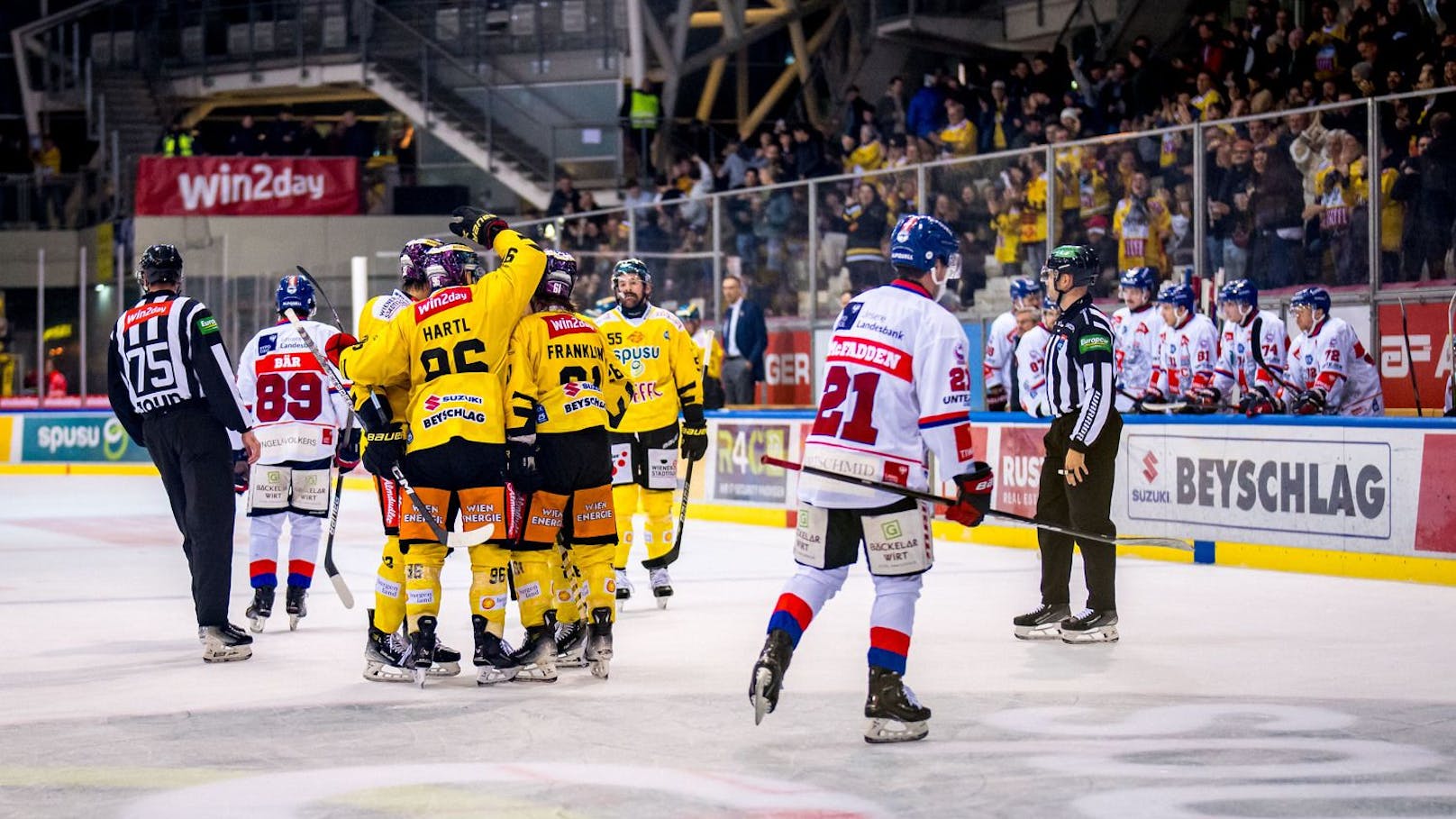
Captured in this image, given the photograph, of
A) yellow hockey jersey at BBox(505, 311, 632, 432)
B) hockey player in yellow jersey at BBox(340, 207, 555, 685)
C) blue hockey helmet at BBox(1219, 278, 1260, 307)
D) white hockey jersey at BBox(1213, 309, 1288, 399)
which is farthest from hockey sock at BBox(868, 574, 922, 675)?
blue hockey helmet at BBox(1219, 278, 1260, 307)

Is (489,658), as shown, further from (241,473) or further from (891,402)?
(891,402)

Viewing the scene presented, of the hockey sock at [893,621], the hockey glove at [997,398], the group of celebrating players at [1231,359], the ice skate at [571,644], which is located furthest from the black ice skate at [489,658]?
the hockey glove at [997,398]

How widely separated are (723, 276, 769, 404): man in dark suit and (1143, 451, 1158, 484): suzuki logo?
6.01 metres

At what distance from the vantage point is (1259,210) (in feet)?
45.2

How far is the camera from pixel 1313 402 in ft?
42.1

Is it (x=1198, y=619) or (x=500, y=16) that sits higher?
(x=500, y=16)

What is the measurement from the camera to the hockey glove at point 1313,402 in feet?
42.0

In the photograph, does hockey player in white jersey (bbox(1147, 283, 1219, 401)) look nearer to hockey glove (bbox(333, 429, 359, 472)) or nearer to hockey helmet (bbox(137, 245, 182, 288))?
hockey glove (bbox(333, 429, 359, 472))

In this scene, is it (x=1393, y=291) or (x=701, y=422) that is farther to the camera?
(x=1393, y=291)

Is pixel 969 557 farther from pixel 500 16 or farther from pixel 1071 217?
pixel 500 16

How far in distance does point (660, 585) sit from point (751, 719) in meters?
4.20

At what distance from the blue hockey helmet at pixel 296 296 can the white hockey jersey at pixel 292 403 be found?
0.10 m

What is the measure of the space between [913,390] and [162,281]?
386 cm

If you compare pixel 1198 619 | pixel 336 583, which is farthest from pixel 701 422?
pixel 1198 619
